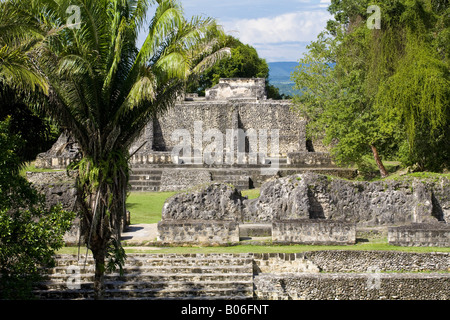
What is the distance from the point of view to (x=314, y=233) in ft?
45.7

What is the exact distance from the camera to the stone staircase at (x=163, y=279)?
1140 cm

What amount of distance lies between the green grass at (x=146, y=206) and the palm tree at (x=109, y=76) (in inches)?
310

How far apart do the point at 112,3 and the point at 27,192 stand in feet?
10.8

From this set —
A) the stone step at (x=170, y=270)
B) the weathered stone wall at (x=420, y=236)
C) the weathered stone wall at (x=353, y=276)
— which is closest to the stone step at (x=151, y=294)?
the weathered stone wall at (x=353, y=276)

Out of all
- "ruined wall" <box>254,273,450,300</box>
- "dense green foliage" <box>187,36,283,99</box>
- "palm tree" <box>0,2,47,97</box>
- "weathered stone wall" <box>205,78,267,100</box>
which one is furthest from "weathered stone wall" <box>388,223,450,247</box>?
"dense green foliage" <box>187,36,283,99</box>

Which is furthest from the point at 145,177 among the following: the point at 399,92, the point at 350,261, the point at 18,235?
the point at 18,235

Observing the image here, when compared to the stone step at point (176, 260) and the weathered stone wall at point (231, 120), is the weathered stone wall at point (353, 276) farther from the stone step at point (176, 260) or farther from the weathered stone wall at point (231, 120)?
the weathered stone wall at point (231, 120)

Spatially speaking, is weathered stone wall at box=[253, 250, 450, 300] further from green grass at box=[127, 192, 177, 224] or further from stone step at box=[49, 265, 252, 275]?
green grass at box=[127, 192, 177, 224]

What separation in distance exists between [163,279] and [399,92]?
11868 millimetres

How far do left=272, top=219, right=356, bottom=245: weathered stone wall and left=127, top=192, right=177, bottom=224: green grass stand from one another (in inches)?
190

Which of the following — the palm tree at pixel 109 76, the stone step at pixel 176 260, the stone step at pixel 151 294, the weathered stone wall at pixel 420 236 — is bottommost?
the stone step at pixel 151 294

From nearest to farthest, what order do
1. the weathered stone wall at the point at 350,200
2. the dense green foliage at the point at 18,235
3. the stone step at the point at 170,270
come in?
the dense green foliage at the point at 18,235 → the stone step at the point at 170,270 → the weathered stone wall at the point at 350,200

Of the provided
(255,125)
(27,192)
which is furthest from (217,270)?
(255,125)

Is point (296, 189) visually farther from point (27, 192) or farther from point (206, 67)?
point (27, 192)
